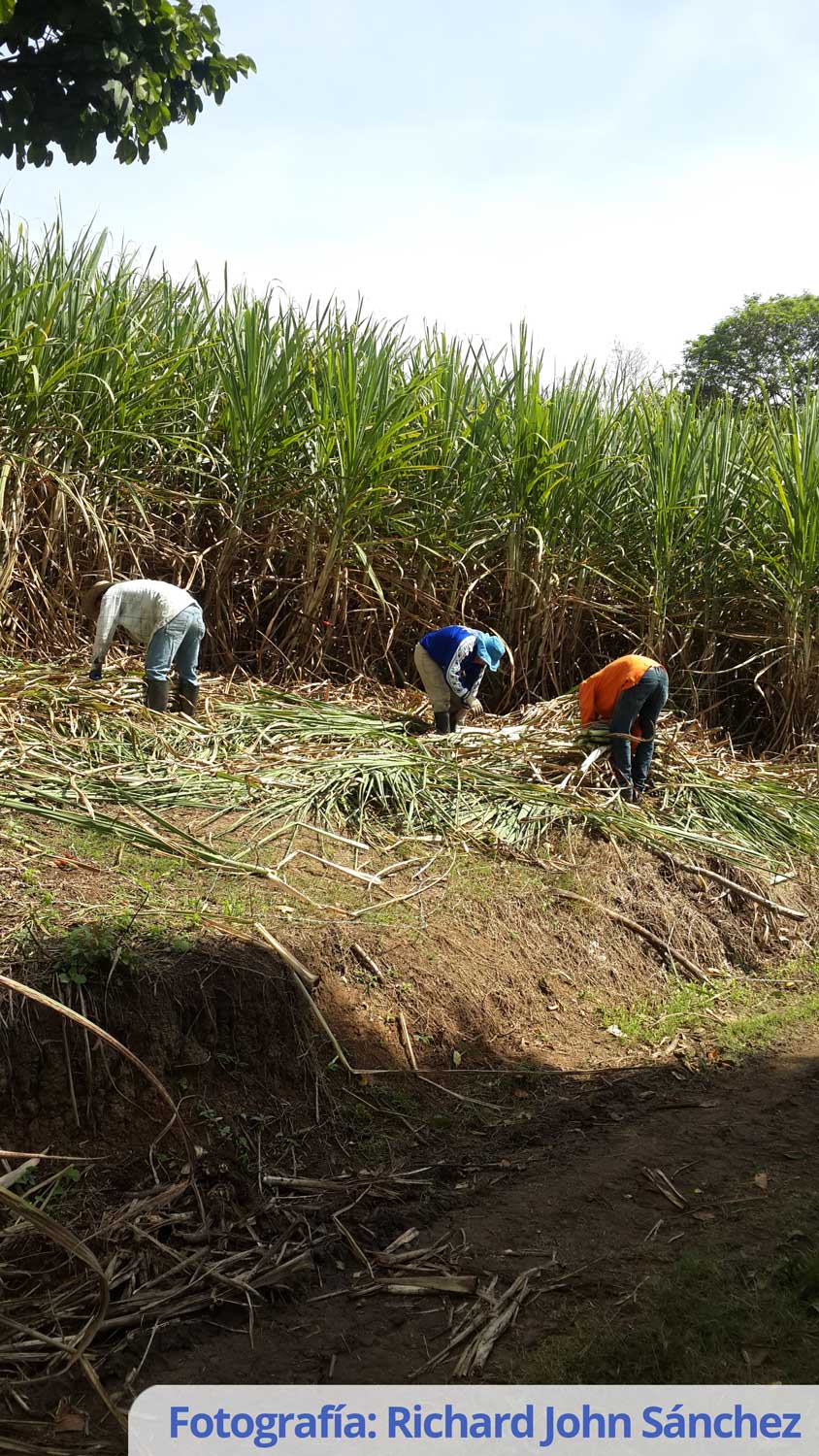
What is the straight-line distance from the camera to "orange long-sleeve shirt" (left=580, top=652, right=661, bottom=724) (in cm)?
611

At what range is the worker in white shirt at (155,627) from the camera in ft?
19.7

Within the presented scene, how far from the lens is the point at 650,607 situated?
7.86 m

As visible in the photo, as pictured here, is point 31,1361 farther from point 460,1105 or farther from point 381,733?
point 381,733

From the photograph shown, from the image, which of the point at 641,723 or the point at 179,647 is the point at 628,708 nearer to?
the point at 641,723

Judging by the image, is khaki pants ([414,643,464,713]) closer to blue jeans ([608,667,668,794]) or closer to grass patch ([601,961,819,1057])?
blue jeans ([608,667,668,794])

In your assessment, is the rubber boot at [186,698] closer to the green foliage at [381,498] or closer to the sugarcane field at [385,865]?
the sugarcane field at [385,865]

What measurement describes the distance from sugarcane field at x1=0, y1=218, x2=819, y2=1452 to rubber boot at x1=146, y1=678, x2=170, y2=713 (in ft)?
0.13

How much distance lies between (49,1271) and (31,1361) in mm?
294

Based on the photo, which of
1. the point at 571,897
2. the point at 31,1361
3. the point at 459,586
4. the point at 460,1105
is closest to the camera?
the point at 31,1361

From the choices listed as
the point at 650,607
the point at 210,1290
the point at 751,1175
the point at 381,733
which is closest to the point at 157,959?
the point at 210,1290

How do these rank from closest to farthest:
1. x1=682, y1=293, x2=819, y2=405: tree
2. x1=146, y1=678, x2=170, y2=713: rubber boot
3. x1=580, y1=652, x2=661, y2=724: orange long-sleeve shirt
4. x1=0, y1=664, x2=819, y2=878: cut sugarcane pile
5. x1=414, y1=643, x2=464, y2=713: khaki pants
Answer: x1=0, y1=664, x2=819, y2=878: cut sugarcane pile < x1=146, y1=678, x2=170, y2=713: rubber boot < x1=580, y1=652, x2=661, y2=724: orange long-sleeve shirt < x1=414, y1=643, x2=464, y2=713: khaki pants < x1=682, y1=293, x2=819, y2=405: tree

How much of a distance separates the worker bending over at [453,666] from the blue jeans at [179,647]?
125 centimetres

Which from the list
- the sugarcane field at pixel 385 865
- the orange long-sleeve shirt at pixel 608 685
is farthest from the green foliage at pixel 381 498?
the orange long-sleeve shirt at pixel 608 685
